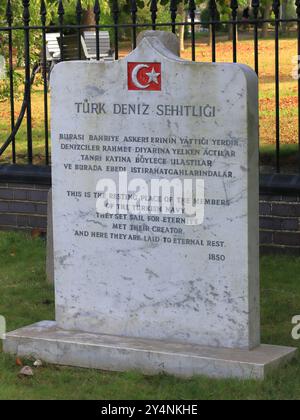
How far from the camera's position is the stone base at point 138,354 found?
5387 mm

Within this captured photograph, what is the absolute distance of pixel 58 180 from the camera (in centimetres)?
600

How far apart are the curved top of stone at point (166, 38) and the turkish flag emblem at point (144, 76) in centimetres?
18

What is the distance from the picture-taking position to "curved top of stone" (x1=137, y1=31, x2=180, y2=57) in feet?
18.9

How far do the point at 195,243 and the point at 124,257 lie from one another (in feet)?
1.50

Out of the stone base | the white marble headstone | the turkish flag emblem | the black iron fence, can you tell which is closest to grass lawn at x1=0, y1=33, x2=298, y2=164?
the black iron fence

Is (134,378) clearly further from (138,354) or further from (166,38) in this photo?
(166,38)

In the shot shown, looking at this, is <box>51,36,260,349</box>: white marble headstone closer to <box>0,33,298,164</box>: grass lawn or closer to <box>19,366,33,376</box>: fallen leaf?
<box>0,33,298,164</box>: grass lawn

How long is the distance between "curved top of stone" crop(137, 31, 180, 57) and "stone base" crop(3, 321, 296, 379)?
1.61 metres

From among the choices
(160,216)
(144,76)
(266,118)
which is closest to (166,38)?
(144,76)

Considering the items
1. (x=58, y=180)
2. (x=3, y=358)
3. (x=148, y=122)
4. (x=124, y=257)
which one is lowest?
(x=3, y=358)

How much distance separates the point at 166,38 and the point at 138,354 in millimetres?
1713
